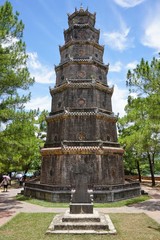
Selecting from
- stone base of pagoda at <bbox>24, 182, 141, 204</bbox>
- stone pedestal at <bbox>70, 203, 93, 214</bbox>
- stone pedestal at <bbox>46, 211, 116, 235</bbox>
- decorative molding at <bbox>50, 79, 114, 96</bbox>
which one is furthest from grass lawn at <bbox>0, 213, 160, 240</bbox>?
decorative molding at <bbox>50, 79, 114, 96</bbox>

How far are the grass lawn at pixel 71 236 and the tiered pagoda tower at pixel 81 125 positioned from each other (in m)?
4.22

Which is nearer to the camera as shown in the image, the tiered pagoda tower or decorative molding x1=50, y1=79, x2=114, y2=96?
the tiered pagoda tower

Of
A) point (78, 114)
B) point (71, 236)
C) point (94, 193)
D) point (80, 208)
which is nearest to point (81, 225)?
point (71, 236)

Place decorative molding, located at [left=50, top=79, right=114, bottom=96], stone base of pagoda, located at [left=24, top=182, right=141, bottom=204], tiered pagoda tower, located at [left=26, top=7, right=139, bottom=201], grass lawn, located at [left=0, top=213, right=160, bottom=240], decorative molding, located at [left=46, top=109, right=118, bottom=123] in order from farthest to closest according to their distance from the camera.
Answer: decorative molding, located at [left=50, top=79, right=114, bottom=96] < decorative molding, located at [left=46, top=109, right=118, bottom=123] < tiered pagoda tower, located at [left=26, top=7, right=139, bottom=201] < stone base of pagoda, located at [left=24, top=182, right=141, bottom=204] < grass lawn, located at [left=0, top=213, right=160, bottom=240]

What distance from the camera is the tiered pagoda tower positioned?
16609mm

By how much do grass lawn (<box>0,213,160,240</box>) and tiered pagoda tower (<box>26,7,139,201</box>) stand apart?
13.8ft

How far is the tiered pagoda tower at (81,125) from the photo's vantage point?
16609 millimetres

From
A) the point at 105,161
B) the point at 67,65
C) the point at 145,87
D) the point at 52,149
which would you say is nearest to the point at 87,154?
the point at 105,161

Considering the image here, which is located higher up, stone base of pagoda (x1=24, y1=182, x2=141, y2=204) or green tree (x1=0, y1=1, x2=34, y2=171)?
green tree (x1=0, y1=1, x2=34, y2=171)

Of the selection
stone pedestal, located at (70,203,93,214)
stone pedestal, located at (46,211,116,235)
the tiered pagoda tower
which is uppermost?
the tiered pagoda tower

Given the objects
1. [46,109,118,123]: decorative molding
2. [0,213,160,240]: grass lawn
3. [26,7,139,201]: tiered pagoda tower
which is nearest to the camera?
[0,213,160,240]: grass lawn

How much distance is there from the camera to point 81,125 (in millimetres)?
17938

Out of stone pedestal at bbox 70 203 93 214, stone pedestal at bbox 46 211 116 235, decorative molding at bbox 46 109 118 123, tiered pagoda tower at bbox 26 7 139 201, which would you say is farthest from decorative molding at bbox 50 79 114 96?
stone pedestal at bbox 46 211 116 235

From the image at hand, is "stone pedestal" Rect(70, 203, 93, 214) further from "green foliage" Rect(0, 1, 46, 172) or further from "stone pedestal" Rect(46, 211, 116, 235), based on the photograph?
"green foliage" Rect(0, 1, 46, 172)
